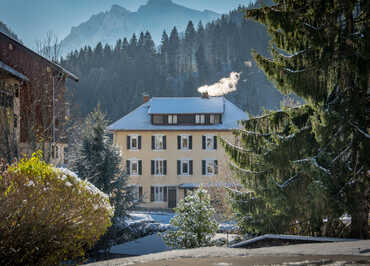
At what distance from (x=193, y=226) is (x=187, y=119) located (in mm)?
25460

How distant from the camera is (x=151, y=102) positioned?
41.7m

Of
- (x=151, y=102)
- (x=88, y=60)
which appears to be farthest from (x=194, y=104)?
(x=88, y=60)

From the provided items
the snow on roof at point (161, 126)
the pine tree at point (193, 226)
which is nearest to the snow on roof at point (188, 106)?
the snow on roof at point (161, 126)

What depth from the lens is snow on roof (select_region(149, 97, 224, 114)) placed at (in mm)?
39594

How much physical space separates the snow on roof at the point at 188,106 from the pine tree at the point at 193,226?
81.0ft

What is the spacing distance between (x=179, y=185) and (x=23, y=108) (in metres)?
20.8

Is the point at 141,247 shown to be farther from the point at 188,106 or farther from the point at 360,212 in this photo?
the point at 188,106

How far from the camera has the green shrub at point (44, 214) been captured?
6.68 m

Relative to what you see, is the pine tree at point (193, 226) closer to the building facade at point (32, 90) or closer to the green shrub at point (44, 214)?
the green shrub at point (44, 214)

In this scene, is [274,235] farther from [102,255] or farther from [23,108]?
[23,108]

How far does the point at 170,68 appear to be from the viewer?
A: 11206cm

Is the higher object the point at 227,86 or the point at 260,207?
the point at 227,86

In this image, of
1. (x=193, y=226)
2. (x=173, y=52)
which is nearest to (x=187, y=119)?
(x=193, y=226)

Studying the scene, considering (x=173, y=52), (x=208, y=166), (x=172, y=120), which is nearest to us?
(x=208, y=166)
